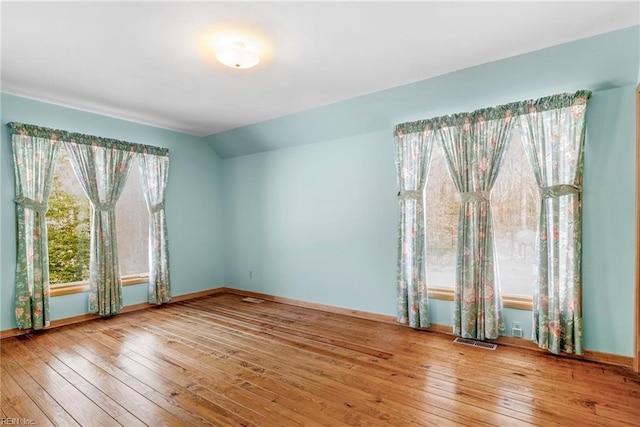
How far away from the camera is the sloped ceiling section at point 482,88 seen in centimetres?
267

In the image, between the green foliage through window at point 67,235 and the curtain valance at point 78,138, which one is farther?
the green foliage through window at point 67,235

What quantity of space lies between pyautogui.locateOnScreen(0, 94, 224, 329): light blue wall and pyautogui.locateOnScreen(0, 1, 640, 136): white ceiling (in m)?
0.31

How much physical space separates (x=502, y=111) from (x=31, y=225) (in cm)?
533

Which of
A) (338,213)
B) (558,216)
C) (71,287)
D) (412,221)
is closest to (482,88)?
(558,216)

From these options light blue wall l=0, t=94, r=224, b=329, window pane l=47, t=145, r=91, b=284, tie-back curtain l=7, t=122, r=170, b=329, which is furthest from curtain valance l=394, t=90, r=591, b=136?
window pane l=47, t=145, r=91, b=284

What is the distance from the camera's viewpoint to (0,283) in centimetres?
364

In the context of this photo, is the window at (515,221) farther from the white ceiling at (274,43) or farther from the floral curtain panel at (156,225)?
the floral curtain panel at (156,225)

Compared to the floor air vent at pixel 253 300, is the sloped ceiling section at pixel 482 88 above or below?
above

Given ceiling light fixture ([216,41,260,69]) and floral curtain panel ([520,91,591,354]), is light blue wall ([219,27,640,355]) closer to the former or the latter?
floral curtain panel ([520,91,591,354])

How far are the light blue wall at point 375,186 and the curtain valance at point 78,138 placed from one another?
3.68 ft

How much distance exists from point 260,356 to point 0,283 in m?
3.06

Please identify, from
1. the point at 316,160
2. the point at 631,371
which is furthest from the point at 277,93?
the point at 631,371

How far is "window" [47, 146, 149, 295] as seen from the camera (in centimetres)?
413

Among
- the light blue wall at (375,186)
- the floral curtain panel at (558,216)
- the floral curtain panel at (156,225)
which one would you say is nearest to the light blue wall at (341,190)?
the light blue wall at (375,186)
